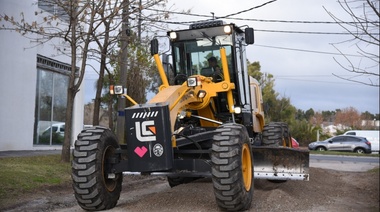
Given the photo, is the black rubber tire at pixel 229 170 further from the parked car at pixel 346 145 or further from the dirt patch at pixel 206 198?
the parked car at pixel 346 145

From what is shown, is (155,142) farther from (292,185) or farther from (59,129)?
(59,129)

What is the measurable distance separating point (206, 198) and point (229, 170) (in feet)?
5.22

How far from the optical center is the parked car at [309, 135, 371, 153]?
40.0m

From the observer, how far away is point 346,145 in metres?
40.0

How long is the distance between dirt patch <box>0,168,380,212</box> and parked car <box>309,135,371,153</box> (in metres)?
27.9

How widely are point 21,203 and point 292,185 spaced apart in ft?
18.5

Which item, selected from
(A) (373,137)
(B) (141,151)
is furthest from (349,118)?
(B) (141,151)

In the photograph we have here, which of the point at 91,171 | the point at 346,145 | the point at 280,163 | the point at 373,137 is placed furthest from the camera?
the point at 373,137

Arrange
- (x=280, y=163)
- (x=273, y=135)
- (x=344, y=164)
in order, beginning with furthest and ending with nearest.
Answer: (x=344, y=164), (x=273, y=135), (x=280, y=163)

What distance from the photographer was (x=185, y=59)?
10867 mm

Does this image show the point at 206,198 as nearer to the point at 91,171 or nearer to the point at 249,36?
the point at 91,171

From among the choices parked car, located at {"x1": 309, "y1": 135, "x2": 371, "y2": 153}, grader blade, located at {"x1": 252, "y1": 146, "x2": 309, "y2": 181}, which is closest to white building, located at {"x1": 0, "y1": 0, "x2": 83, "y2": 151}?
grader blade, located at {"x1": 252, "y1": 146, "x2": 309, "y2": 181}

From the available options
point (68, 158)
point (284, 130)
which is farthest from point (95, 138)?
point (68, 158)

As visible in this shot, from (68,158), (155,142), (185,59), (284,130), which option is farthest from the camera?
(68,158)
